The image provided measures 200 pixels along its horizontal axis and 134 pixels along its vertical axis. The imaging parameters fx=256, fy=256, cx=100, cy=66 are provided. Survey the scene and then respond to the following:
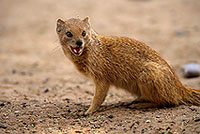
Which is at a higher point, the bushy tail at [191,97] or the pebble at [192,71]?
the pebble at [192,71]

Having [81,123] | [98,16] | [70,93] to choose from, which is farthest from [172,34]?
[81,123]

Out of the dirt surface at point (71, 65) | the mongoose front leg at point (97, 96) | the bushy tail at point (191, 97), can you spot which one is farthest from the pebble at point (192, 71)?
the mongoose front leg at point (97, 96)

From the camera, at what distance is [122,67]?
4867mm

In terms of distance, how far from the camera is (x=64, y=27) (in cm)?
473

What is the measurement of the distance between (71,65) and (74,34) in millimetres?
4548

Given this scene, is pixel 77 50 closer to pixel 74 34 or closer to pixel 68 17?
pixel 74 34

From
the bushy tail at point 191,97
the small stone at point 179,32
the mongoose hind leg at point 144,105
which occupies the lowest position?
the mongoose hind leg at point 144,105

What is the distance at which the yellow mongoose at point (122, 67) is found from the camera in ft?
15.0

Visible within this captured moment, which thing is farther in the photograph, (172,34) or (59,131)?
(172,34)

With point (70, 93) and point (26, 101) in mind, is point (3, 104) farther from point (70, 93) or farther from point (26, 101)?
point (70, 93)

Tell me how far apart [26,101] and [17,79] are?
8.06ft

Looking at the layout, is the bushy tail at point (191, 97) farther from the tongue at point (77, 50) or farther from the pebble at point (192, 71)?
the pebble at point (192, 71)

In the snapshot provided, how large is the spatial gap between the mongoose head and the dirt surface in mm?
405

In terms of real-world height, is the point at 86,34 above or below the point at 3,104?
above
